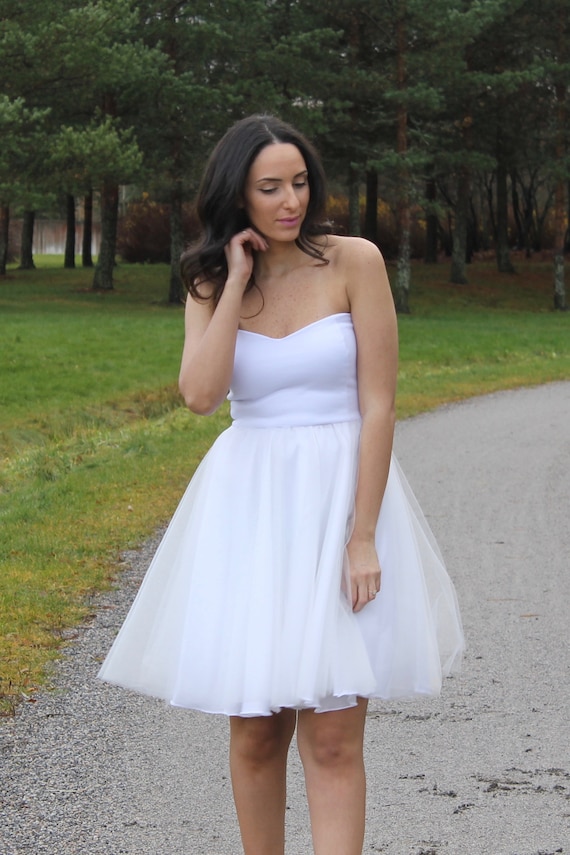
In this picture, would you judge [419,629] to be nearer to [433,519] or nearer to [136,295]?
[433,519]

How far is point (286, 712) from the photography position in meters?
3.03

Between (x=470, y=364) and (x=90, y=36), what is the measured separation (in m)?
11.7

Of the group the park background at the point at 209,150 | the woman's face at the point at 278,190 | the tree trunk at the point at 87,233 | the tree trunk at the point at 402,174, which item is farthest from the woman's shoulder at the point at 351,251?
the tree trunk at the point at 87,233

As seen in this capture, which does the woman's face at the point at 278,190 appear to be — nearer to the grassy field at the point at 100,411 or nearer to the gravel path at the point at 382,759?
the gravel path at the point at 382,759

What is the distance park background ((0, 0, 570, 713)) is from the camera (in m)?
16.2

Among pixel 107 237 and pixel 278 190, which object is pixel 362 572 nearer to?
pixel 278 190

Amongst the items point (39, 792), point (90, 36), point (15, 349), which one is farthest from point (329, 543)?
point (90, 36)

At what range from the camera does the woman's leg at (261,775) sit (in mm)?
2980

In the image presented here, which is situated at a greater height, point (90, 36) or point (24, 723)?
point (90, 36)

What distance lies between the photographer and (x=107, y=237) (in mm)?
36344

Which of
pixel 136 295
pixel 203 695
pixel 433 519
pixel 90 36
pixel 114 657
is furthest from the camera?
pixel 136 295

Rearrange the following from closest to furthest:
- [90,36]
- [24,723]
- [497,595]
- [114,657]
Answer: [114,657], [24,723], [497,595], [90,36]

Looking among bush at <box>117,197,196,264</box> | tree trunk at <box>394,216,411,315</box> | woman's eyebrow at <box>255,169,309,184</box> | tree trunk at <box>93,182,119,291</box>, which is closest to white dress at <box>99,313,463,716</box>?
woman's eyebrow at <box>255,169,309,184</box>

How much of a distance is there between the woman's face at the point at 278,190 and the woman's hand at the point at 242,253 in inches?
1.5
